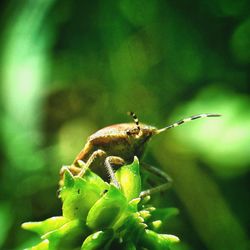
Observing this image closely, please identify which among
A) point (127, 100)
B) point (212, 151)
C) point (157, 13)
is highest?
point (157, 13)

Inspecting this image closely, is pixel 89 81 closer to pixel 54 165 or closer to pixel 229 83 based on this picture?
pixel 54 165

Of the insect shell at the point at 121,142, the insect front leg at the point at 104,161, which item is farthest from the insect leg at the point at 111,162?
the insect shell at the point at 121,142

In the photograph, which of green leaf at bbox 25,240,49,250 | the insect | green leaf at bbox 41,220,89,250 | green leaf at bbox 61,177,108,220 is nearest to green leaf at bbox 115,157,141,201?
green leaf at bbox 61,177,108,220

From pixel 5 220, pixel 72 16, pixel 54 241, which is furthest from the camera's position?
pixel 72 16

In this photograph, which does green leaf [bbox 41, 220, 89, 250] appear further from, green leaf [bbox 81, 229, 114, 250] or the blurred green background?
the blurred green background

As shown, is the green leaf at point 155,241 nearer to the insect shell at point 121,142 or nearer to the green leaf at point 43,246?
the green leaf at point 43,246

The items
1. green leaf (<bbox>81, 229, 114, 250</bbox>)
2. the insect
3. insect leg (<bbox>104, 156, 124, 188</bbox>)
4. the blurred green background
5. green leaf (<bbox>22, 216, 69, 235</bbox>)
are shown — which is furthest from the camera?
the blurred green background

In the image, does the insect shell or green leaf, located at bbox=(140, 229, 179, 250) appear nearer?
green leaf, located at bbox=(140, 229, 179, 250)

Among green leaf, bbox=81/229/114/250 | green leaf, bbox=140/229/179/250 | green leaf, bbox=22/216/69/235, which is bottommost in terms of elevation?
green leaf, bbox=140/229/179/250

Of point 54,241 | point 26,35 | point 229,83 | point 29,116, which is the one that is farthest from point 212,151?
point 54,241
